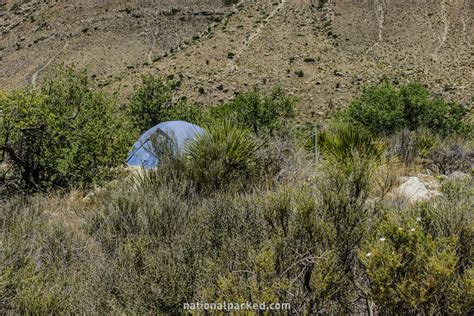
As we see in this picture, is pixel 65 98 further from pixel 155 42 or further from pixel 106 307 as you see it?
pixel 155 42

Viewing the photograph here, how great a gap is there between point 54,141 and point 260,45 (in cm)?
4630

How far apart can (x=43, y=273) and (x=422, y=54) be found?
48227 mm

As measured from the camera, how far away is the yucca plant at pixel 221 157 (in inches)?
267

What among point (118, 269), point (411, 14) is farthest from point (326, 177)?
point (411, 14)

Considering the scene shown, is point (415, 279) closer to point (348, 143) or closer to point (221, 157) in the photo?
point (221, 157)

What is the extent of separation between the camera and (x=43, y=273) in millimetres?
3961

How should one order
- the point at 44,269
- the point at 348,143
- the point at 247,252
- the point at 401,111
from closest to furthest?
the point at 247,252
the point at 44,269
the point at 348,143
the point at 401,111

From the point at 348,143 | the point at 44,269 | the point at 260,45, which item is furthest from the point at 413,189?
the point at 260,45

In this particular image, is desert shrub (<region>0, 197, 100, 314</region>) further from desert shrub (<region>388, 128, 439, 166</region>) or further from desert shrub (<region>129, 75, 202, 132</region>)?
desert shrub (<region>129, 75, 202, 132</region>)

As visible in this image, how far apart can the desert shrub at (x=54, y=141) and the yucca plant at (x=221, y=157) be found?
298 cm

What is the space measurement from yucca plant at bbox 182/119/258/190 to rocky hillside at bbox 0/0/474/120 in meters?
31.6

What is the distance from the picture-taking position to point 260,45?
5269 cm

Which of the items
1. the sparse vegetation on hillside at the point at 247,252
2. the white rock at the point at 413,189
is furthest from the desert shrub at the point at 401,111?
the sparse vegetation on hillside at the point at 247,252

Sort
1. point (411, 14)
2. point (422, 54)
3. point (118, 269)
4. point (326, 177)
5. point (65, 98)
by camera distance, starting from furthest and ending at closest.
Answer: point (411, 14)
point (422, 54)
point (65, 98)
point (326, 177)
point (118, 269)
